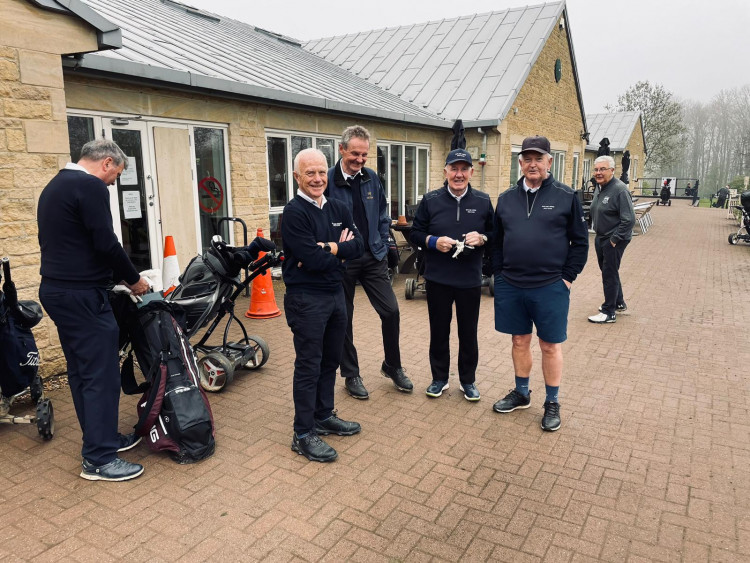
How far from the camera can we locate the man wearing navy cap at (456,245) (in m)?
4.18

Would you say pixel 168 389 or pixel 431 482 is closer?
pixel 431 482

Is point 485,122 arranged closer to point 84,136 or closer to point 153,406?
point 84,136

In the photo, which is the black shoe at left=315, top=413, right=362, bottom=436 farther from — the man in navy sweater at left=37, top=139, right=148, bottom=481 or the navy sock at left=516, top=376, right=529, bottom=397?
the navy sock at left=516, top=376, right=529, bottom=397

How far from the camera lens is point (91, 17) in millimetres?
4594

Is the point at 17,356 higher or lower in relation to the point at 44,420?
higher

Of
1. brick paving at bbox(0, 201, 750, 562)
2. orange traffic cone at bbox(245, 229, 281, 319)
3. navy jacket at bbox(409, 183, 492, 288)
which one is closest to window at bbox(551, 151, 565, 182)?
orange traffic cone at bbox(245, 229, 281, 319)

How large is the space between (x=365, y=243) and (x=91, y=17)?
3.00 meters

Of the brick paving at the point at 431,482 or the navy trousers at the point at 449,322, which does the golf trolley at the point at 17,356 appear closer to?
the brick paving at the point at 431,482

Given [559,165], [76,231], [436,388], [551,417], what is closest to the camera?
[76,231]

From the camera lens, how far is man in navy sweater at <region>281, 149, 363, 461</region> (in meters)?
3.32

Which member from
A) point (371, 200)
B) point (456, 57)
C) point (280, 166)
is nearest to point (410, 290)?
point (280, 166)

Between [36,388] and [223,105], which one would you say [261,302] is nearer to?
[223,105]

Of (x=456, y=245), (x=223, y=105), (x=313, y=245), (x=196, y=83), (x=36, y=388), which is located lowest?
(x=36, y=388)

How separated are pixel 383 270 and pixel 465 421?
53.9 inches
